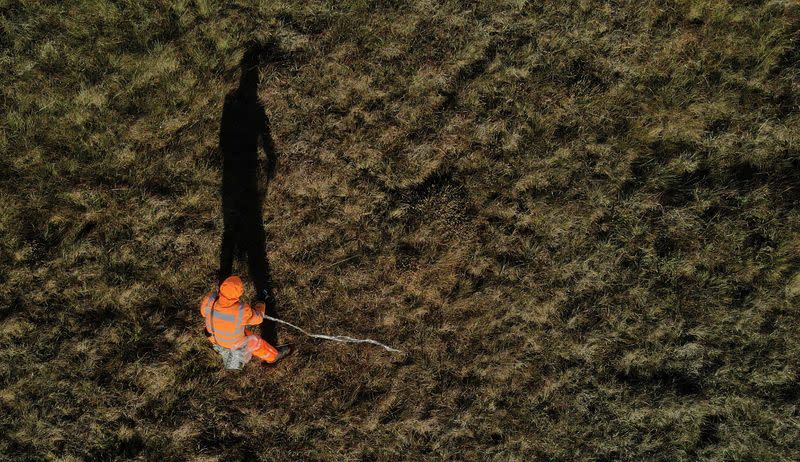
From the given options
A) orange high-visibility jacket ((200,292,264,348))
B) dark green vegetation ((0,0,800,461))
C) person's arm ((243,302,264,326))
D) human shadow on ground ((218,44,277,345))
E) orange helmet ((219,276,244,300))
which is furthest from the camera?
human shadow on ground ((218,44,277,345))

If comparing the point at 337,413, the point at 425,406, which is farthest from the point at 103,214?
the point at 425,406

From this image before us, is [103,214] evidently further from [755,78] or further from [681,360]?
[755,78]

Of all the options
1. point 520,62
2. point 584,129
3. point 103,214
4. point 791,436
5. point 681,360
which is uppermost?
point 520,62

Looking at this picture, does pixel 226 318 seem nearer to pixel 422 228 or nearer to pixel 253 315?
pixel 253 315

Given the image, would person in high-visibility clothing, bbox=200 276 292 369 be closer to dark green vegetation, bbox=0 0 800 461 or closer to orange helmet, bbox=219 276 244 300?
orange helmet, bbox=219 276 244 300

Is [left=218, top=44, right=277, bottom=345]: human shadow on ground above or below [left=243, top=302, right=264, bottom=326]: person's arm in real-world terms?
above

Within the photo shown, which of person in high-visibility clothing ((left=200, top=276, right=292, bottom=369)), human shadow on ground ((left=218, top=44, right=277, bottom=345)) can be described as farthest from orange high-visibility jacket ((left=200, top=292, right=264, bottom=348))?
human shadow on ground ((left=218, top=44, right=277, bottom=345))
